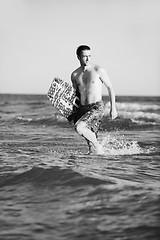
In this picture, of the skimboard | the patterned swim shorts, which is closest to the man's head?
the skimboard

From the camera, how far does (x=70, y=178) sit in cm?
440

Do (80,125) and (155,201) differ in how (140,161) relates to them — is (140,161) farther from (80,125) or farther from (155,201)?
(155,201)

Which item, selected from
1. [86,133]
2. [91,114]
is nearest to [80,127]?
[86,133]

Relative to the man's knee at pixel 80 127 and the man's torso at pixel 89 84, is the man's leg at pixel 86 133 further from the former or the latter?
the man's torso at pixel 89 84

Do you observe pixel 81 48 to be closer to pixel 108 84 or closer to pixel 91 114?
pixel 108 84

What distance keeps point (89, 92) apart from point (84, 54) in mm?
586

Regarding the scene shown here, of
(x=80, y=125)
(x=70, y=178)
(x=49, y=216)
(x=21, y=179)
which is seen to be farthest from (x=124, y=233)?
(x=80, y=125)

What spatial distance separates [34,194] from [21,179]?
0.65 meters

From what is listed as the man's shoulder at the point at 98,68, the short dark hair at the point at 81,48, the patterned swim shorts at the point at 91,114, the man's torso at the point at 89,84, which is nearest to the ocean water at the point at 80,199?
the patterned swim shorts at the point at 91,114

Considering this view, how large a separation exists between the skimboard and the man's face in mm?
524

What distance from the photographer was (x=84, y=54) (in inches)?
245

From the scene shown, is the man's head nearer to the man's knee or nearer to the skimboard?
the skimboard

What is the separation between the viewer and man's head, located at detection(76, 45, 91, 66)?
6.18m

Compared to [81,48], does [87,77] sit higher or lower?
lower
